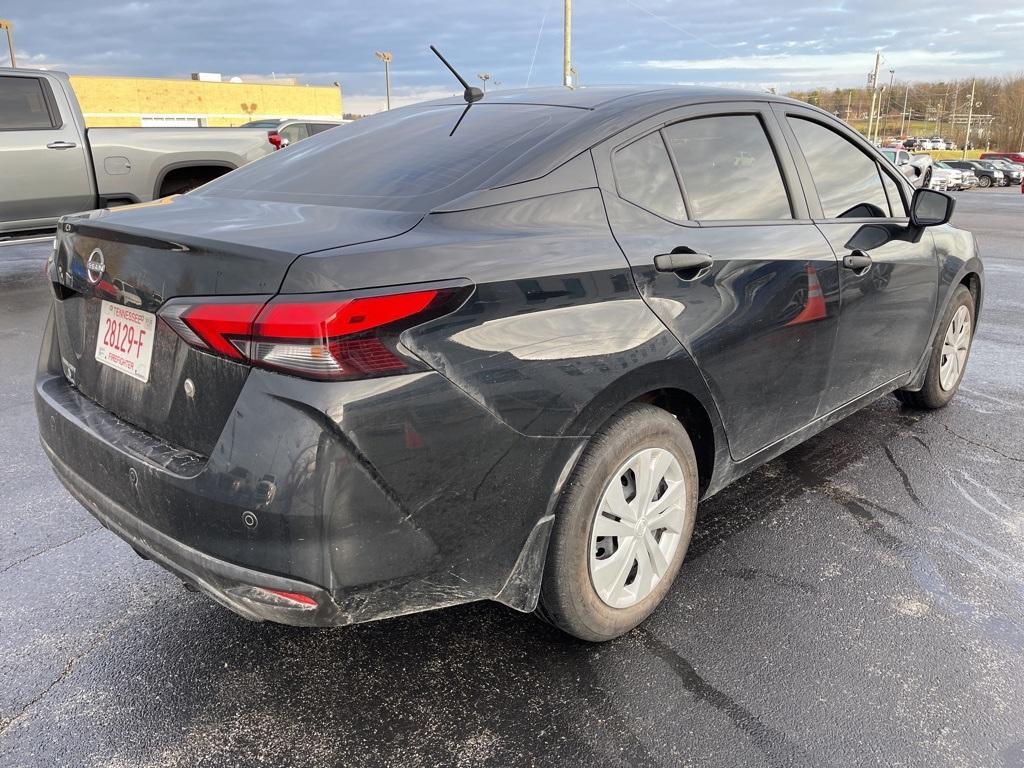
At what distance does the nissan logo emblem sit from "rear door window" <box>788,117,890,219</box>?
8.51ft

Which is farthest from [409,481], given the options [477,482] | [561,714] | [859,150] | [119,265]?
[859,150]

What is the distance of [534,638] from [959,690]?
1269 mm

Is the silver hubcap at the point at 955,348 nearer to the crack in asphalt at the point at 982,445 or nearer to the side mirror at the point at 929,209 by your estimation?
the crack in asphalt at the point at 982,445

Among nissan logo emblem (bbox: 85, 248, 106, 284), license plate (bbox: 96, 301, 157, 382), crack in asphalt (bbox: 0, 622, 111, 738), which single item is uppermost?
nissan logo emblem (bbox: 85, 248, 106, 284)

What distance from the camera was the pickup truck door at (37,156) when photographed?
25.8ft

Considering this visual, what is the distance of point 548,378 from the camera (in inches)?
81.6

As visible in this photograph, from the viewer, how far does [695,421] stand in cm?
274

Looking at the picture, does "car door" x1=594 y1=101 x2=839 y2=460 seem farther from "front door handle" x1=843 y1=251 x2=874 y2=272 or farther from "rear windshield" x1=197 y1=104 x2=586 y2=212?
"rear windshield" x1=197 y1=104 x2=586 y2=212

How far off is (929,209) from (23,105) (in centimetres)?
845

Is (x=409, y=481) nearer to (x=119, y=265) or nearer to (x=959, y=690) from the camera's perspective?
(x=119, y=265)

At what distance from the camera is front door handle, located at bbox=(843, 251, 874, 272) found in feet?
10.5

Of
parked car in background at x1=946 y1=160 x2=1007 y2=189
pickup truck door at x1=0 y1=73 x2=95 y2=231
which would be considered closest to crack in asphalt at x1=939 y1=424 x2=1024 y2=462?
pickup truck door at x1=0 y1=73 x2=95 y2=231

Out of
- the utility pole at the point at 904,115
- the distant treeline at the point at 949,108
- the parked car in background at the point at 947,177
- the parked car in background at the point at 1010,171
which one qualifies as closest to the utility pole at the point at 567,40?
the parked car in background at the point at 947,177

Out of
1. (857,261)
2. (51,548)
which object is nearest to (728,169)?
(857,261)
